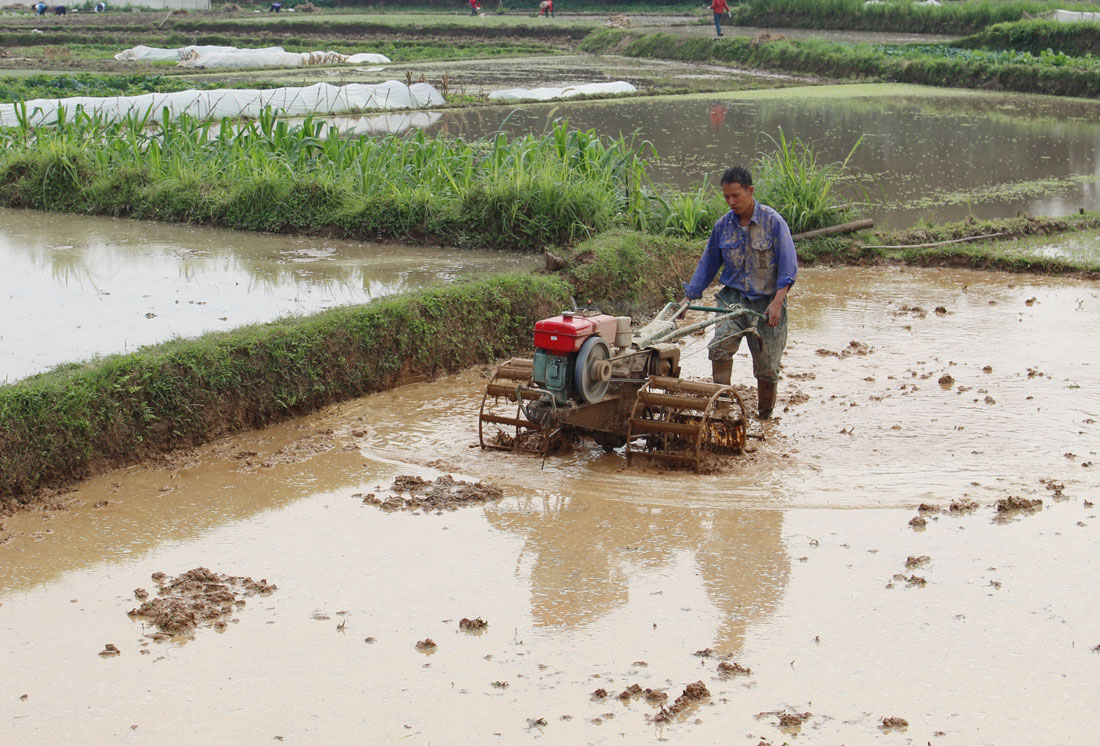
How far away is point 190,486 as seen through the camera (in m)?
4.54

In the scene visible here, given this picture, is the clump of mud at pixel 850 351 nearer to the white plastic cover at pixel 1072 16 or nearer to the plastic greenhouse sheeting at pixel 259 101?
the plastic greenhouse sheeting at pixel 259 101

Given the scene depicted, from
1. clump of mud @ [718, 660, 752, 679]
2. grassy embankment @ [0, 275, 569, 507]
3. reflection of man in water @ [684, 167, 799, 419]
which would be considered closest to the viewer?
clump of mud @ [718, 660, 752, 679]

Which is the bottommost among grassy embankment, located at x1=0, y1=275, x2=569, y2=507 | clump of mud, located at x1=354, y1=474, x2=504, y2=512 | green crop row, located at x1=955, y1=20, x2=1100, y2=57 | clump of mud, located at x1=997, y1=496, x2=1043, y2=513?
clump of mud, located at x1=354, y1=474, x2=504, y2=512

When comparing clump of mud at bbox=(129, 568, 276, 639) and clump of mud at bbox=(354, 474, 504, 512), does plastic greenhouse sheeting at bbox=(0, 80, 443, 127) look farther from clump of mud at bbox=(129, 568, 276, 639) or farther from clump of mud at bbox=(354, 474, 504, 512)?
clump of mud at bbox=(129, 568, 276, 639)

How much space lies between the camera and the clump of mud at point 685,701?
115 inches

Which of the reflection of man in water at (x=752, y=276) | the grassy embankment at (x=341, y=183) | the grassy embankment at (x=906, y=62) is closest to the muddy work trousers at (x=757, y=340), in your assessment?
the reflection of man in water at (x=752, y=276)

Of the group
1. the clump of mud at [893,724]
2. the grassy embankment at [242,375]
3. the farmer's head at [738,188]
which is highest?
the farmer's head at [738,188]

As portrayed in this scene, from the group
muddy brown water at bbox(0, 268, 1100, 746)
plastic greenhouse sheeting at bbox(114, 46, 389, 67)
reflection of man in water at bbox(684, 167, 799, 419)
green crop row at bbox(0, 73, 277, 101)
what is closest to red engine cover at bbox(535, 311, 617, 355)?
muddy brown water at bbox(0, 268, 1100, 746)

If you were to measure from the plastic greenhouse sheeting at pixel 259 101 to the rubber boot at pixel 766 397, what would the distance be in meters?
10.2

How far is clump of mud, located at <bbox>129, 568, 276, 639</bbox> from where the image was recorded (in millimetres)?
3420

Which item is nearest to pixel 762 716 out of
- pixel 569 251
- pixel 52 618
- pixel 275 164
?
pixel 52 618

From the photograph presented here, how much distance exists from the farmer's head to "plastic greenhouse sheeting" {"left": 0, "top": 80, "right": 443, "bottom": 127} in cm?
1015

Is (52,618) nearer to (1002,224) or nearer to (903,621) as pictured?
(903,621)

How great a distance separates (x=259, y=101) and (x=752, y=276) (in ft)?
40.0
